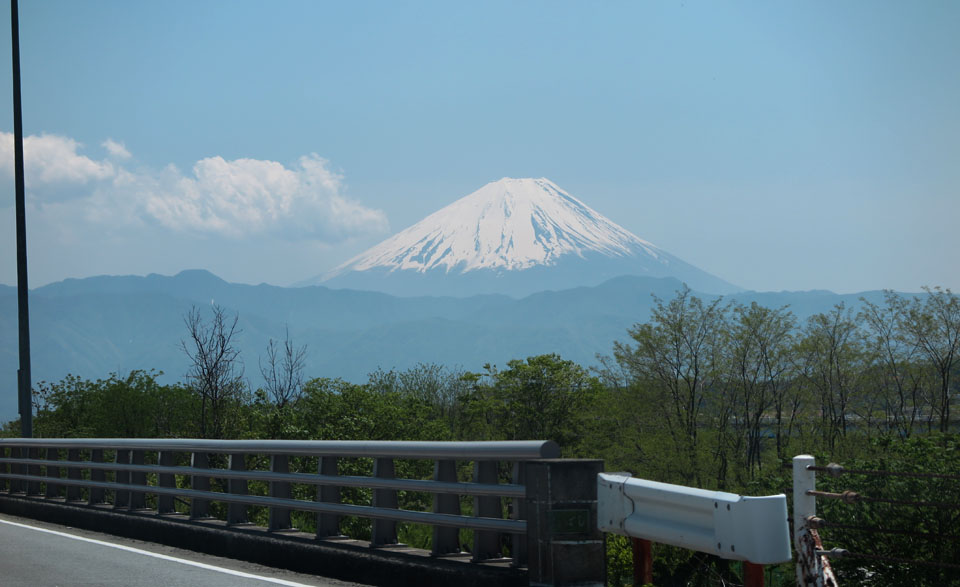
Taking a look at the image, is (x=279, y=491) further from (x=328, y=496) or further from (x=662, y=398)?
(x=662, y=398)

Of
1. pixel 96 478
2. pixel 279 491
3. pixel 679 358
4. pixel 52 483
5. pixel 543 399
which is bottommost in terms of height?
pixel 543 399

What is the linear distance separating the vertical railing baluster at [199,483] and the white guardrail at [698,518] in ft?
18.9

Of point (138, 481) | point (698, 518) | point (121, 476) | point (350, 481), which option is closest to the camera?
point (698, 518)

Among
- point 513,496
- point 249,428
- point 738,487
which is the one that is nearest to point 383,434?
A: point 249,428

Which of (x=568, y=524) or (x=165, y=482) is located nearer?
(x=568, y=524)

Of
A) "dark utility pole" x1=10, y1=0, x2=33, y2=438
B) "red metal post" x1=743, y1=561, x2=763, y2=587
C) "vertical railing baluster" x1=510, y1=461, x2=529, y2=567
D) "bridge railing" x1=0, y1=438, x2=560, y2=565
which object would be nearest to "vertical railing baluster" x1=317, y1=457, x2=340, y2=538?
"bridge railing" x1=0, y1=438, x2=560, y2=565

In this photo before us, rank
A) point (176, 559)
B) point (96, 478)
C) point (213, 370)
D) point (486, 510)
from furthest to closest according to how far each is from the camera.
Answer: point (213, 370) → point (96, 478) → point (176, 559) → point (486, 510)

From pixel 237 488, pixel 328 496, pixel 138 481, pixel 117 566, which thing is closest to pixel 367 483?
pixel 328 496

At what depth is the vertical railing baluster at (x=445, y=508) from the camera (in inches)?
322

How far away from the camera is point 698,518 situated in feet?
20.2

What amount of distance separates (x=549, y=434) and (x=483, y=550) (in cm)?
4889

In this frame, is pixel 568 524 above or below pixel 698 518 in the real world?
below

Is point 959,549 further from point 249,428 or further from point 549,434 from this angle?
point 549,434

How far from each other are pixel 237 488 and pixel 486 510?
150 inches
